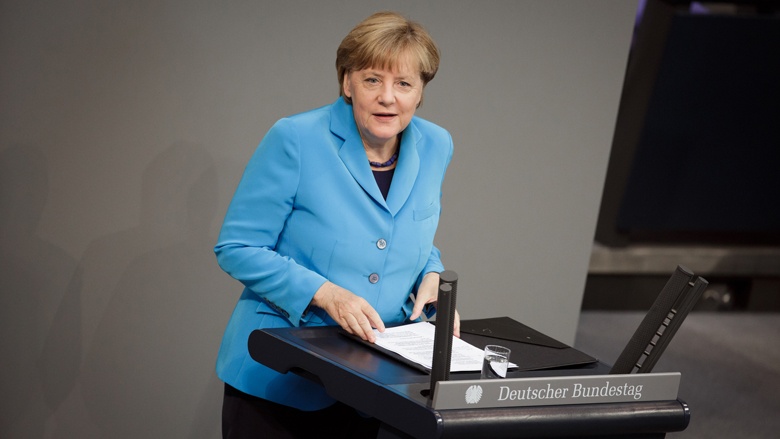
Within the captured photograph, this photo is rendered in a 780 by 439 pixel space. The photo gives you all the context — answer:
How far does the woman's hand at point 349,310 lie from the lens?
204cm

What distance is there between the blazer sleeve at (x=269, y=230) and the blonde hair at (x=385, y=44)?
9.1 inches

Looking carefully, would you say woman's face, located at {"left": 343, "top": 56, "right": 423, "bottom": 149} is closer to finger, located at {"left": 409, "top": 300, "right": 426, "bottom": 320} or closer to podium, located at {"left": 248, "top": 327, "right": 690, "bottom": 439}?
finger, located at {"left": 409, "top": 300, "right": 426, "bottom": 320}

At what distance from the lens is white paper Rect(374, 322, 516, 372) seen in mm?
1915

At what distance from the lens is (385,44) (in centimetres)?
214

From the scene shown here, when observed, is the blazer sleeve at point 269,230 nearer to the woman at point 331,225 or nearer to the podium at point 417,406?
the woman at point 331,225

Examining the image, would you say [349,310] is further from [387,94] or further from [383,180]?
[387,94]

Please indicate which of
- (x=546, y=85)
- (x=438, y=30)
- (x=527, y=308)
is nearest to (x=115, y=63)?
(x=438, y=30)

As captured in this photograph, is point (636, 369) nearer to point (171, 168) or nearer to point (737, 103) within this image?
point (171, 168)

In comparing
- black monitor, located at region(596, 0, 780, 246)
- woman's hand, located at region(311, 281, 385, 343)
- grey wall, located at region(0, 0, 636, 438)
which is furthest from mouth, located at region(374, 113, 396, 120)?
black monitor, located at region(596, 0, 780, 246)

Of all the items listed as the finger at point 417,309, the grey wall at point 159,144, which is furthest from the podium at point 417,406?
the grey wall at point 159,144

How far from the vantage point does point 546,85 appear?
3.63 metres

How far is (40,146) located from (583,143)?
6.63 feet

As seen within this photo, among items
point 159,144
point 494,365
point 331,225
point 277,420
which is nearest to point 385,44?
point 331,225

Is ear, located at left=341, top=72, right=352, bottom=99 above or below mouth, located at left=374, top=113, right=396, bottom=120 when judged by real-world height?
above
